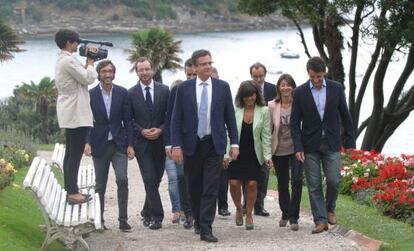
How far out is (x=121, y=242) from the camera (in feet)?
29.1

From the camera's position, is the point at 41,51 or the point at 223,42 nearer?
the point at 41,51

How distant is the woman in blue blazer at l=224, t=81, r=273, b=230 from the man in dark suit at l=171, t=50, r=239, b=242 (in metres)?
0.60

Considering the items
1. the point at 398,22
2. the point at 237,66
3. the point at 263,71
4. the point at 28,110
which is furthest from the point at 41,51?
the point at 263,71

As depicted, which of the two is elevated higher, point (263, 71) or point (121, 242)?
point (263, 71)

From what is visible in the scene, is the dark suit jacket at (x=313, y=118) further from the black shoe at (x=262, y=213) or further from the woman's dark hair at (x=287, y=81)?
the black shoe at (x=262, y=213)

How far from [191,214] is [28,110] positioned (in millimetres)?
23034

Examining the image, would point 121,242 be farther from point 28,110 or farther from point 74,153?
point 28,110

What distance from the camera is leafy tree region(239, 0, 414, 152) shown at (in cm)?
2045

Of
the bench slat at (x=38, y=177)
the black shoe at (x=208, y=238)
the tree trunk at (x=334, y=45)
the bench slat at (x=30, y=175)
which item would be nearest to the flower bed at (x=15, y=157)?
the bench slat at (x=38, y=177)

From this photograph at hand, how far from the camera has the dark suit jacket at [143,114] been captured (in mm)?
9562

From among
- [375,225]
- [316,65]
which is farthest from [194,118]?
[375,225]

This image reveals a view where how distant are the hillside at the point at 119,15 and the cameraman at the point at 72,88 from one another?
338 ft

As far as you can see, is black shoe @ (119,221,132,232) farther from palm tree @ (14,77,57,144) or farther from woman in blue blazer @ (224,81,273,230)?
palm tree @ (14,77,57,144)

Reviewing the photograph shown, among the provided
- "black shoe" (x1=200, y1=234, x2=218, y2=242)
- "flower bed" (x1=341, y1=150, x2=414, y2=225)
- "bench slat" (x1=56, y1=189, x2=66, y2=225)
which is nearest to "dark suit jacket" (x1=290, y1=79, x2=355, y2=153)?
"black shoe" (x1=200, y1=234, x2=218, y2=242)
